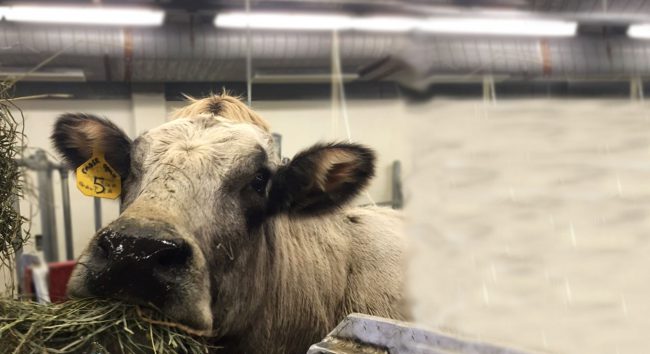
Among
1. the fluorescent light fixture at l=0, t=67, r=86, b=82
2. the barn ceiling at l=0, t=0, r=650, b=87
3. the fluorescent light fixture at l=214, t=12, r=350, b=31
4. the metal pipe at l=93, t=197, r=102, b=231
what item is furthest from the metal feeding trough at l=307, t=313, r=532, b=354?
the metal pipe at l=93, t=197, r=102, b=231

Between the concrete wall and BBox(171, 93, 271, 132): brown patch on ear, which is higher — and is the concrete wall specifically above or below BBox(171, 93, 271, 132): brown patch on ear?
below

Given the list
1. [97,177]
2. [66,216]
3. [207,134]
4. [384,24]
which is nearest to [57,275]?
[66,216]

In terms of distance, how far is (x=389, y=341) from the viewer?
0.86 meters

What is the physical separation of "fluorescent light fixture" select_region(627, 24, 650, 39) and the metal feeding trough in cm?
43

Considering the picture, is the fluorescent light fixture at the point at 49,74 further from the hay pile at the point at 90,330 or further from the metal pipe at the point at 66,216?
the hay pile at the point at 90,330

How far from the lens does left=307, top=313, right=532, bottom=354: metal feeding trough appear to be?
0.73 meters

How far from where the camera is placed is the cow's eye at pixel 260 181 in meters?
1.49

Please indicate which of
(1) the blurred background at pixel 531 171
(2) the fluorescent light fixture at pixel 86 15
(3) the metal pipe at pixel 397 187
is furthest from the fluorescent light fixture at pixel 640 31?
(2) the fluorescent light fixture at pixel 86 15

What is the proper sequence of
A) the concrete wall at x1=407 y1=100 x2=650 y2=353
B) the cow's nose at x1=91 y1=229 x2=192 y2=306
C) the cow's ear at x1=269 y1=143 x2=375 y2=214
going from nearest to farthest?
the concrete wall at x1=407 y1=100 x2=650 y2=353, the cow's nose at x1=91 y1=229 x2=192 y2=306, the cow's ear at x1=269 y1=143 x2=375 y2=214

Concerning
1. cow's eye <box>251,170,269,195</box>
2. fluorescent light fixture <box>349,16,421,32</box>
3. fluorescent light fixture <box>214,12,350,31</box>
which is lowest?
cow's eye <box>251,170,269,195</box>

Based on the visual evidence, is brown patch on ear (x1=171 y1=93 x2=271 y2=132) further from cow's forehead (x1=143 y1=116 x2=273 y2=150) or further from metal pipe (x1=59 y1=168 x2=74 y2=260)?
metal pipe (x1=59 y1=168 x2=74 y2=260)

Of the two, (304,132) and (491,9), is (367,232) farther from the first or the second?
(491,9)

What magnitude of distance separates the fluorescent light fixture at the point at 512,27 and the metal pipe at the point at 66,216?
2927 mm

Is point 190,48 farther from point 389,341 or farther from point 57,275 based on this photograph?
point 57,275
